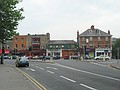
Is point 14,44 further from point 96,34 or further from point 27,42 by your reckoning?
point 96,34

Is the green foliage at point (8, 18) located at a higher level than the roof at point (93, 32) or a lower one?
lower

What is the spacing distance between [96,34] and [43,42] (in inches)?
914

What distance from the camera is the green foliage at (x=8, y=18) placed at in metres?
50.9

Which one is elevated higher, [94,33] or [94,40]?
[94,33]

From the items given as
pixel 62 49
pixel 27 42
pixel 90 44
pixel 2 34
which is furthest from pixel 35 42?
pixel 2 34

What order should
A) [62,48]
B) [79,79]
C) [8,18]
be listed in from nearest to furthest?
[79,79] → [8,18] → [62,48]

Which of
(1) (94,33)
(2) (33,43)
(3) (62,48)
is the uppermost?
(1) (94,33)

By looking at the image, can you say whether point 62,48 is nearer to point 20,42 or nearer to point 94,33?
point 94,33

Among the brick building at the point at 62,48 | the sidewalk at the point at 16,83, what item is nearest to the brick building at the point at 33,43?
the brick building at the point at 62,48

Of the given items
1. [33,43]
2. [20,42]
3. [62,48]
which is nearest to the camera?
[62,48]

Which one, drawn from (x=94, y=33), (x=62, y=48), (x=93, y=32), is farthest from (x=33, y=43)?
(x=94, y=33)

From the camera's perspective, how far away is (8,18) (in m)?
52.2

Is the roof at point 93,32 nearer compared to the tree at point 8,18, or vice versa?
the tree at point 8,18

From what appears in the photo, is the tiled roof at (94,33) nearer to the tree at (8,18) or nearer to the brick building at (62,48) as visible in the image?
the brick building at (62,48)
